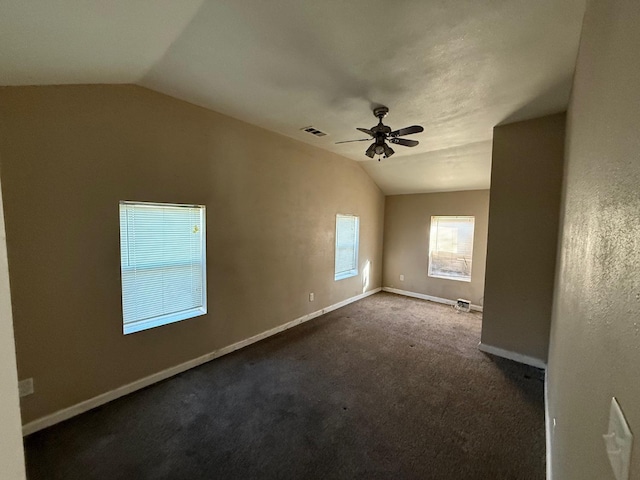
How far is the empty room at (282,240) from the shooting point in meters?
1.00

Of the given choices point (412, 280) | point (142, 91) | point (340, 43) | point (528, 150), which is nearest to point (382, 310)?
point (412, 280)

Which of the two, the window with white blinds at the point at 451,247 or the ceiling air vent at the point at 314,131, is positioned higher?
the ceiling air vent at the point at 314,131

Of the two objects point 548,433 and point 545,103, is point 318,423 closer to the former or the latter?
point 548,433

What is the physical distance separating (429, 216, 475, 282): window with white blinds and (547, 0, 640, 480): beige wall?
4.41m

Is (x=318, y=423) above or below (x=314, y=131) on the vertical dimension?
below

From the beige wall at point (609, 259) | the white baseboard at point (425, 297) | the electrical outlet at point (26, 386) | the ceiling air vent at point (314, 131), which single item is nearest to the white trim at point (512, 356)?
the white baseboard at point (425, 297)

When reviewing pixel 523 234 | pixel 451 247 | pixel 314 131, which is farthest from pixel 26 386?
pixel 451 247

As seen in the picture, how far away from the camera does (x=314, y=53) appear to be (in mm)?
1943

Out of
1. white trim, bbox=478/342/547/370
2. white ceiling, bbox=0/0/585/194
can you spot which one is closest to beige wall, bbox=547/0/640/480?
white ceiling, bbox=0/0/585/194

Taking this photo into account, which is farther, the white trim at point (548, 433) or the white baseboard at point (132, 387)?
the white baseboard at point (132, 387)

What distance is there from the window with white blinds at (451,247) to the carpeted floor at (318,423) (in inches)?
93.3

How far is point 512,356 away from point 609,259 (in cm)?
319

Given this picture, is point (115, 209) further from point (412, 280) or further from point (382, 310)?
point (412, 280)

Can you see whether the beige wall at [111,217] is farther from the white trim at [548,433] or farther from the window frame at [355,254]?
the white trim at [548,433]
